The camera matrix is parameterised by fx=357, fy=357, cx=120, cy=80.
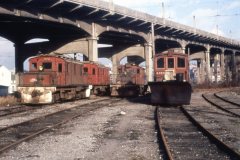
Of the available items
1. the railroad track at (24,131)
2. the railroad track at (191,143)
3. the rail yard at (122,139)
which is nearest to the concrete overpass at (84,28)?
the railroad track at (24,131)

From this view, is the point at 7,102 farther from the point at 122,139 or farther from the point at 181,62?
the point at 122,139

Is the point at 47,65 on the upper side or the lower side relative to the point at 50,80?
upper

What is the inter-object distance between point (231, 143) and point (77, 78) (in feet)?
58.5

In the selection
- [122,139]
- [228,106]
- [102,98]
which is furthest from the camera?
[102,98]

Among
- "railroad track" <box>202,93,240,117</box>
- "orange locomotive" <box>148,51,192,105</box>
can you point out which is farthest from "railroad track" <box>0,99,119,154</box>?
"railroad track" <box>202,93,240,117</box>

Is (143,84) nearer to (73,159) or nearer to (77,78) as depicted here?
(77,78)

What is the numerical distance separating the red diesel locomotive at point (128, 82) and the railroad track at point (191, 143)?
58.2 ft

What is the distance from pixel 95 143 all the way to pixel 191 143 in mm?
2509

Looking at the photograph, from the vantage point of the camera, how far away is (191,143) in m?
9.24

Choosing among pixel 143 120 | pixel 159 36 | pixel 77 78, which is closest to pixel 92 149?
pixel 143 120

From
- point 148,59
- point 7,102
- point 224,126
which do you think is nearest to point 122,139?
point 224,126

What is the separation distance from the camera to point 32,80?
2127 cm

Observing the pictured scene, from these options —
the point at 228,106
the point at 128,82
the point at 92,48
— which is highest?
the point at 92,48

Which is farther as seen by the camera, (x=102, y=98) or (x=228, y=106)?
(x=102, y=98)
